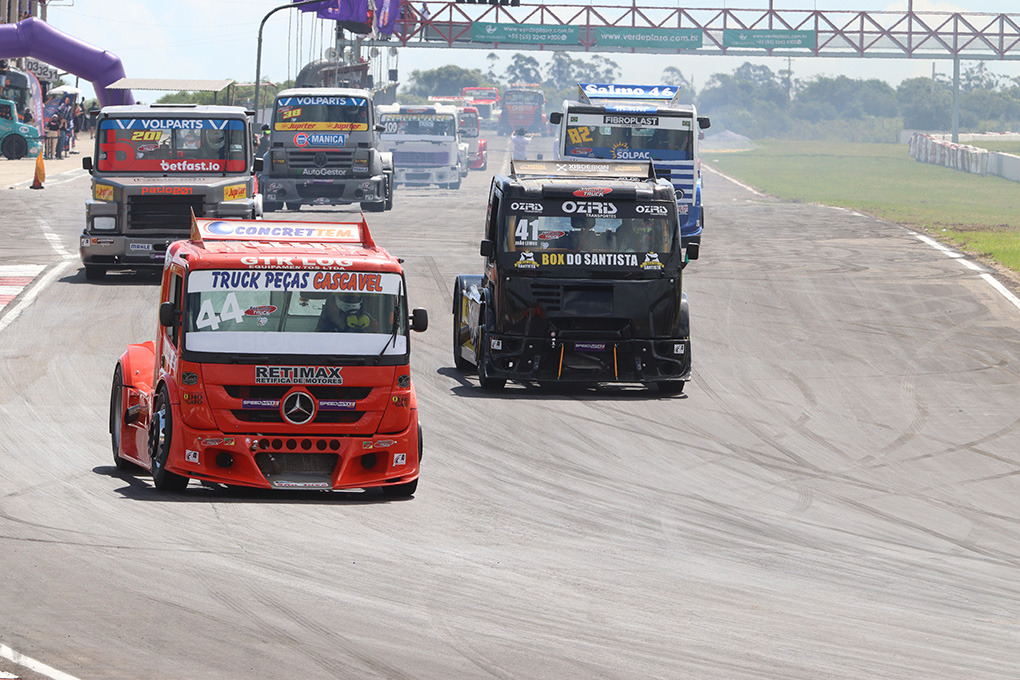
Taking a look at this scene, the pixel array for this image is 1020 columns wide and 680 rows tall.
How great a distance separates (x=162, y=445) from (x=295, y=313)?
4.67 ft

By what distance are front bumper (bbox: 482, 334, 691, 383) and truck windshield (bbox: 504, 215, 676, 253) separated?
1.03 m

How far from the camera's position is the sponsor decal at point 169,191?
79.3ft

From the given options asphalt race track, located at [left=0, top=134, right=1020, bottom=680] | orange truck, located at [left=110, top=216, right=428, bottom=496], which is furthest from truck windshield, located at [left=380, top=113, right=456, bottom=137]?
orange truck, located at [left=110, top=216, right=428, bottom=496]

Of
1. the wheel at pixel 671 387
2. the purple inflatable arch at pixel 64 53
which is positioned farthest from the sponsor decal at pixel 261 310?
the purple inflatable arch at pixel 64 53

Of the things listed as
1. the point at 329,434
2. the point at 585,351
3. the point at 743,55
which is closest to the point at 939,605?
the point at 329,434

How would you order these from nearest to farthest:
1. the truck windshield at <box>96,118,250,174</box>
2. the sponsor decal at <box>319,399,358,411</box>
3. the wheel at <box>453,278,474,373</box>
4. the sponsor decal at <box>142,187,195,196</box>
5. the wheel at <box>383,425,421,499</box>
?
the sponsor decal at <box>319,399,358,411</box>, the wheel at <box>383,425,421,499</box>, the wheel at <box>453,278,474,373</box>, the sponsor decal at <box>142,187,195,196</box>, the truck windshield at <box>96,118,250,174</box>

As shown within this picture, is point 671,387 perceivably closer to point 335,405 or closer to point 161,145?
point 335,405

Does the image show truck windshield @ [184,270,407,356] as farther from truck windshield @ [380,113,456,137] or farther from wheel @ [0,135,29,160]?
wheel @ [0,135,29,160]

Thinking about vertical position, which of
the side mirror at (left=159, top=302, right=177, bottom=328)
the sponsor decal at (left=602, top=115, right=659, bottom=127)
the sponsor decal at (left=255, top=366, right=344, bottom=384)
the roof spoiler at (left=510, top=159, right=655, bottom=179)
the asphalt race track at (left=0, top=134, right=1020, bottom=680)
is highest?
the sponsor decal at (left=602, top=115, right=659, bottom=127)

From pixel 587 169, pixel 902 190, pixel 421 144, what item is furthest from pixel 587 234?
pixel 902 190

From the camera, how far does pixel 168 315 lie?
11.5 m

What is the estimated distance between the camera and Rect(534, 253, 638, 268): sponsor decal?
666 inches

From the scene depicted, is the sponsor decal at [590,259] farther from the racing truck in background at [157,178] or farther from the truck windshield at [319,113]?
the truck windshield at [319,113]

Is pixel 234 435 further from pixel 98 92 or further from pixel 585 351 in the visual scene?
pixel 98 92
